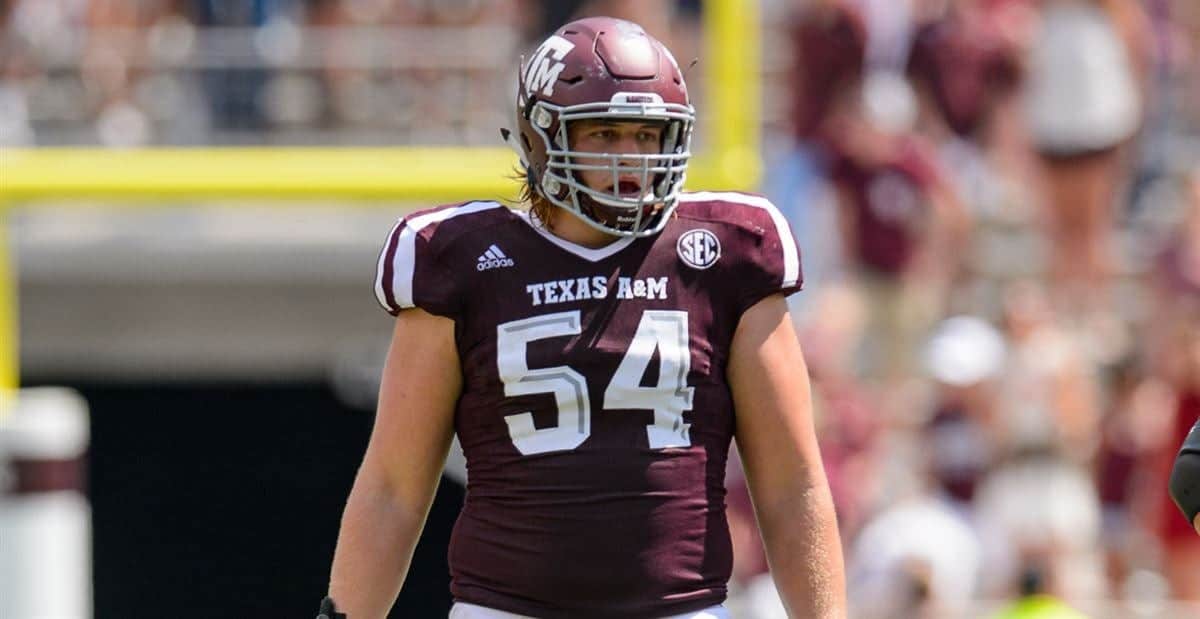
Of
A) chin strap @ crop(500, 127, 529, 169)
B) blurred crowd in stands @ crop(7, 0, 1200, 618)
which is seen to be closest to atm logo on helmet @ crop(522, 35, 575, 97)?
chin strap @ crop(500, 127, 529, 169)

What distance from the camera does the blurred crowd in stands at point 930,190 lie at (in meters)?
6.70

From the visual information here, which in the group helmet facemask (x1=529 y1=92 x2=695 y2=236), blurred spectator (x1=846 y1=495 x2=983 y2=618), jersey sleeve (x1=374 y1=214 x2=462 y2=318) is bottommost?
blurred spectator (x1=846 y1=495 x2=983 y2=618)

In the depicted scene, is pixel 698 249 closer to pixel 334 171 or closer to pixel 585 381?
pixel 585 381

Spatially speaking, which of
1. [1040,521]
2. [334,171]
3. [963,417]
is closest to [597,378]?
[334,171]

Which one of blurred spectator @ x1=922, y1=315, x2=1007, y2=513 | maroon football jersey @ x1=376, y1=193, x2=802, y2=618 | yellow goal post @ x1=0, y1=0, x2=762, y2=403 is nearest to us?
maroon football jersey @ x1=376, y1=193, x2=802, y2=618

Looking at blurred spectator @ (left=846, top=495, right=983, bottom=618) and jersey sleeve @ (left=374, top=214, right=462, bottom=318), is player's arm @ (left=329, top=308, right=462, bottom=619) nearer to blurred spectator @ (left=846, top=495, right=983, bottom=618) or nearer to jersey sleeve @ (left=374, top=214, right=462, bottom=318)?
jersey sleeve @ (left=374, top=214, right=462, bottom=318)

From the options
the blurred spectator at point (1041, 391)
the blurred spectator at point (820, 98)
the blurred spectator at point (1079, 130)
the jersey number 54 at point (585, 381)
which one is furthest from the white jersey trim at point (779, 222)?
the blurred spectator at point (1079, 130)

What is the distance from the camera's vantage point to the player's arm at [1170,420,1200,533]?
9.66 feet

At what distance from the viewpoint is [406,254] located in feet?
10.4

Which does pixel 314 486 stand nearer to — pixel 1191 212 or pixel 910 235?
pixel 910 235

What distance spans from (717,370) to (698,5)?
299 cm

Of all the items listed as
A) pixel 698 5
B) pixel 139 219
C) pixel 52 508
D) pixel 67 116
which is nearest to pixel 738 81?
pixel 698 5

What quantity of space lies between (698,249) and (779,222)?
0.15 meters

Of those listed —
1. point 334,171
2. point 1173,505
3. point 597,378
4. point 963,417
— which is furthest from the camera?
point 963,417
